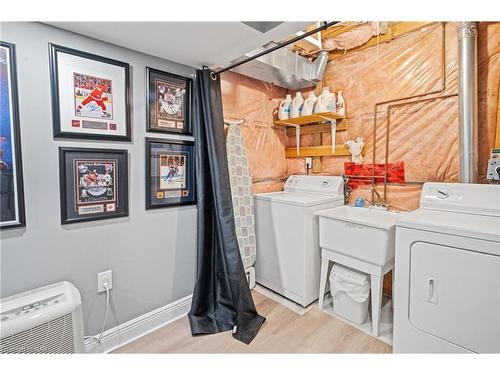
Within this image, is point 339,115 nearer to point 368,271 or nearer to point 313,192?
point 313,192

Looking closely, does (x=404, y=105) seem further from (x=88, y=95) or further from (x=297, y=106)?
(x=88, y=95)

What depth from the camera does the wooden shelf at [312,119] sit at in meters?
2.29

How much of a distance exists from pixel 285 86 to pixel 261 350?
2331mm

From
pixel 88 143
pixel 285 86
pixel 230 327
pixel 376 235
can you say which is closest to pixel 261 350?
pixel 230 327

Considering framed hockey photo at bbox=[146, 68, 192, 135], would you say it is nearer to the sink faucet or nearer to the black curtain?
the black curtain

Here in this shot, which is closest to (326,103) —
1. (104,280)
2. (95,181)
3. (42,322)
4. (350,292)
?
(350,292)

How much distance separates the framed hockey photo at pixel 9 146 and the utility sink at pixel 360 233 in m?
1.84

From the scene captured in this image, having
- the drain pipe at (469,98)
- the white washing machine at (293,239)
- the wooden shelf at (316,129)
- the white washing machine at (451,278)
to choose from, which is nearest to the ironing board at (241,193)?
the white washing machine at (293,239)

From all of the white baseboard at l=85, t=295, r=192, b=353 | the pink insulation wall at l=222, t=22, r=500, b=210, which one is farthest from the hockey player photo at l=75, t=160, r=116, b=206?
the pink insulation wall at l=222, t=22, r=500, b=210

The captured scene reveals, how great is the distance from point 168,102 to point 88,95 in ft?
1.58

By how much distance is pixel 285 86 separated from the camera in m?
2.61

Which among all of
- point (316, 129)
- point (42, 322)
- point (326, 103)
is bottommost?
point (42, 322)

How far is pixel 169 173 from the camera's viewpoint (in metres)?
1.79

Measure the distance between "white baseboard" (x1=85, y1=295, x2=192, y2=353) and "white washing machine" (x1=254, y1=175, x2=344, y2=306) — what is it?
2.48 ft
